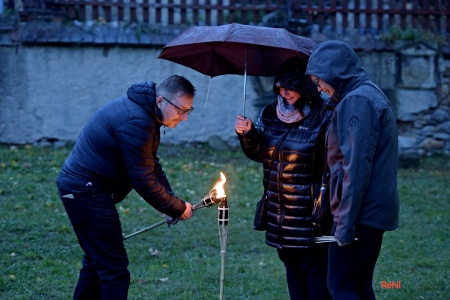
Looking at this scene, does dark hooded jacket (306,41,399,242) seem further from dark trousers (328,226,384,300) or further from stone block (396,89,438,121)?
stone block (396,89,438,121)

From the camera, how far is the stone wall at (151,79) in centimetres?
1195

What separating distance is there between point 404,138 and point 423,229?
4.07 meters

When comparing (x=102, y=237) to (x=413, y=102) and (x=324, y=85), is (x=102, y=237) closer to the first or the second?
(x=324, y=85)

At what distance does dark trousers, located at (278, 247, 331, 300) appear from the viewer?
4867 mm

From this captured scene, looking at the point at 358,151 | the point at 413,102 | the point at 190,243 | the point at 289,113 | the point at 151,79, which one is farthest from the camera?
the point at 413,102

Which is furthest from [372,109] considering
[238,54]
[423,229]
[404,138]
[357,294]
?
[404,138]

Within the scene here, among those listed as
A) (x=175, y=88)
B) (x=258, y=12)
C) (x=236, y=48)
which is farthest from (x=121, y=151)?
(x=258, y=12)

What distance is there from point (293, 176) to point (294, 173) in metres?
0.02

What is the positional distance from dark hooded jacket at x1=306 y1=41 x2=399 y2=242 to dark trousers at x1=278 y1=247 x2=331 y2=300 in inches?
26.3

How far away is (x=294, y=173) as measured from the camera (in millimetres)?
4828

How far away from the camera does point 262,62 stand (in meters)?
5.39

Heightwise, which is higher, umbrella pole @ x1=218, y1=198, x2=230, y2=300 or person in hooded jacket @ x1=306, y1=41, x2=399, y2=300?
person in hooded jacket @ x1=306, y1=41, x2=399, y2=300
